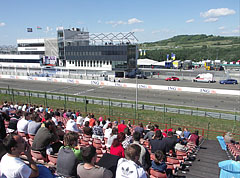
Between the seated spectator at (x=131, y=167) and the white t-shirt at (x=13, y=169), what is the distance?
5.31 ft

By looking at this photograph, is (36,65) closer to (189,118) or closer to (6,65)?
(6,65)

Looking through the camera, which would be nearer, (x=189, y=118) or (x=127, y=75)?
(x=189, y=118)

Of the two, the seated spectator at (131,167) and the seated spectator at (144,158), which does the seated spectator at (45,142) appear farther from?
the seated spectator at (131,167)

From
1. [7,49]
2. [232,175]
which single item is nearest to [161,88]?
[232,175]

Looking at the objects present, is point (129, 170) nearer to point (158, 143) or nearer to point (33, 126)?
point (158, 143)

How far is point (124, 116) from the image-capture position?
2428 cm

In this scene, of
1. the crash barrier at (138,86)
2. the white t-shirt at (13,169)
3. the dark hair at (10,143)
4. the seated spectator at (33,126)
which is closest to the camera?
the white t-shirt at (13,169)

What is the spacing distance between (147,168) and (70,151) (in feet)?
7.27

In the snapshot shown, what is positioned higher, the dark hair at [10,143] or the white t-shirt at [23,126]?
the dark hair at [10,143]

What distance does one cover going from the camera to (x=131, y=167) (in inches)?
152

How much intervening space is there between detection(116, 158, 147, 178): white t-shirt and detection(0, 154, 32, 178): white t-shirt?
161 cm

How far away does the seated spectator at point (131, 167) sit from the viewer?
3832 millimetres

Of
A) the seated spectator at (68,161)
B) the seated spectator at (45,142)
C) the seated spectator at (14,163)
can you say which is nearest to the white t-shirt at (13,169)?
the seated spectator at (14,163)

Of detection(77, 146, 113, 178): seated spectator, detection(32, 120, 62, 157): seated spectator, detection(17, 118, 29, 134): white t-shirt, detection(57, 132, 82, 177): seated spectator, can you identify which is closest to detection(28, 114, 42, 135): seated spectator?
detection(17, 118, 29, 134): white t-shirt
